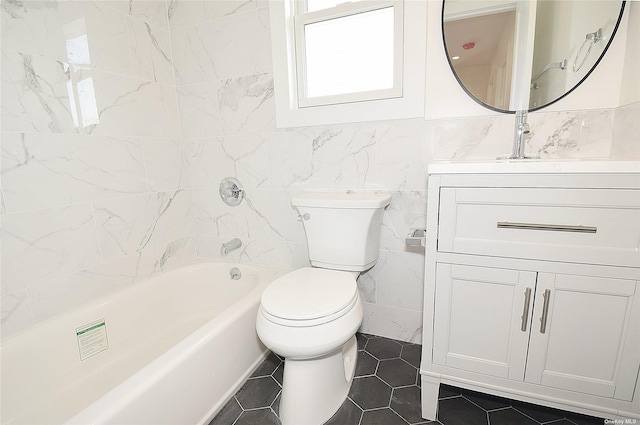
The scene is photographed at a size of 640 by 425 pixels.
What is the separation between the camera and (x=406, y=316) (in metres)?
1.50

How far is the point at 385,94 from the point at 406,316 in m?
1.09

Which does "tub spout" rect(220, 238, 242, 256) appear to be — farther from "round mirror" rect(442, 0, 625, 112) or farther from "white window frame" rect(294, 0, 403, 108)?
"round mirror" rect(442, 0, 625, 112)

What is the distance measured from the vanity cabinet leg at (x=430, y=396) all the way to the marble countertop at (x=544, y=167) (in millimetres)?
731

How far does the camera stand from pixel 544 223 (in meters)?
0.84

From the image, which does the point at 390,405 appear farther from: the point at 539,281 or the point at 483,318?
the point at 539,281

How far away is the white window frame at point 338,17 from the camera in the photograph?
132 centimetres

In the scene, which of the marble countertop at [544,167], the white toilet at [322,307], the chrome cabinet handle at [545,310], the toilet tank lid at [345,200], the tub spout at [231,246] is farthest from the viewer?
the tub spout at [231,246]

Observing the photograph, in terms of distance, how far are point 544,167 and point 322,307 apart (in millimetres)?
772

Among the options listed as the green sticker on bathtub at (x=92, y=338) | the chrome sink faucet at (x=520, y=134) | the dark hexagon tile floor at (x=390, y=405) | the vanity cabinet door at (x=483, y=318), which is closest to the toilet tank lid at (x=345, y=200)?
the vanity cabinet door at (x=483, y=318)

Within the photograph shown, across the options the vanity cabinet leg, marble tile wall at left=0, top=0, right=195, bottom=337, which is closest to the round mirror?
the vanity cabinet leg

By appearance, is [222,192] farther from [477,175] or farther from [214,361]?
[477,175]

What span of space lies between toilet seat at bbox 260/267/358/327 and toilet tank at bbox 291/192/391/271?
0.10m

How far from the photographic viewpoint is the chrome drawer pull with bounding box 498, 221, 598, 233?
81 cm

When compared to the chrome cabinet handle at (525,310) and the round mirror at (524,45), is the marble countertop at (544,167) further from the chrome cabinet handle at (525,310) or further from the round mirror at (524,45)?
the round mirror at (524,45)
